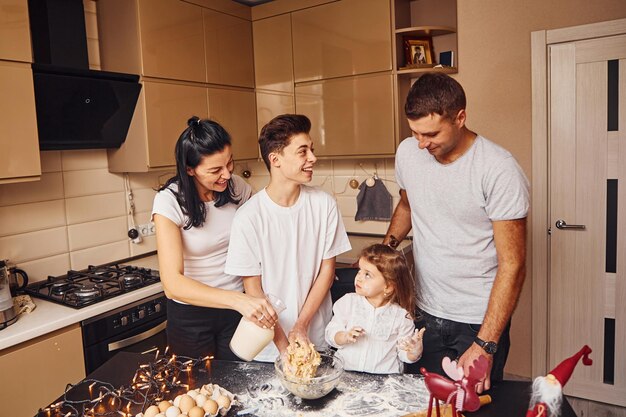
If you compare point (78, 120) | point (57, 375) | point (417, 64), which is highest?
point (417, 64)

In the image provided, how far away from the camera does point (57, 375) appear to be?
2193 mm

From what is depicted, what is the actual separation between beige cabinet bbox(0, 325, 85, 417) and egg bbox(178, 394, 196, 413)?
46.0 inches

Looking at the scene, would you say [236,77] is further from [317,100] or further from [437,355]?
[437,355]

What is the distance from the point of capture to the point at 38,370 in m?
2.12

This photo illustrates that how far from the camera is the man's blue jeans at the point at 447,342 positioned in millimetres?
1754

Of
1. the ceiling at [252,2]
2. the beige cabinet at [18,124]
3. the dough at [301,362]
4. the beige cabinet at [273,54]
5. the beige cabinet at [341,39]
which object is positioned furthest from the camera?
the ceiling at [252,2]

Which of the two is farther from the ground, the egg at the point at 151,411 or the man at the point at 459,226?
the man at the point at 459,226

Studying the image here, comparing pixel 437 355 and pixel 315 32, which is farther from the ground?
pixel 315 32

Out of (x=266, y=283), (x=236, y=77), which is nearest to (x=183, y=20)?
(x=236, y=77)

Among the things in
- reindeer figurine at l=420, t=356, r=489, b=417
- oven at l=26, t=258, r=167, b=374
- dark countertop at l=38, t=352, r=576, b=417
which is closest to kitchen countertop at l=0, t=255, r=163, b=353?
oven at l=26, t=258, r=167, b=374

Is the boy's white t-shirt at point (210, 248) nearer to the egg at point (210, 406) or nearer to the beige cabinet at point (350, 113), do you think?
the egg at point (210, 406)

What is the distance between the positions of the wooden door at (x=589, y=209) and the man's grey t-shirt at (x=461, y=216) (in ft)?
4.33

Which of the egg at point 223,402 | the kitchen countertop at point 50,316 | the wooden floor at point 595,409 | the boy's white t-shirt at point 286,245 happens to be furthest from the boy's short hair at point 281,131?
the wooden floor at point 595,409

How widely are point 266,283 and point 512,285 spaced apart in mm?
804
